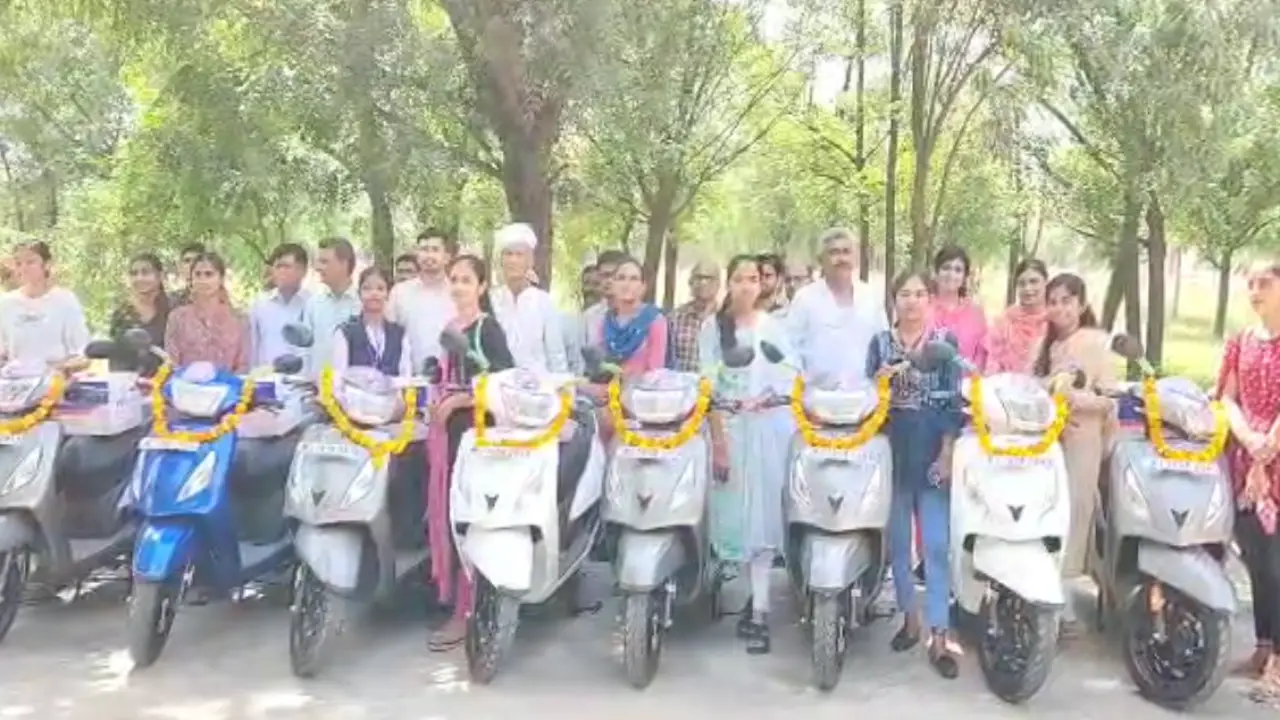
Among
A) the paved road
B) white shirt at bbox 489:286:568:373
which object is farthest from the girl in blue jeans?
white shirt at bbox 489:286:568:373

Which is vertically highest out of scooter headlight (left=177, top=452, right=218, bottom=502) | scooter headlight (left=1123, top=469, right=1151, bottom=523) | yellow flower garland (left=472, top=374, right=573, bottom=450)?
yellow flower garland (left=472, top=374, right=573, bottom=450)

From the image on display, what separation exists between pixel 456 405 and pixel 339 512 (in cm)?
57

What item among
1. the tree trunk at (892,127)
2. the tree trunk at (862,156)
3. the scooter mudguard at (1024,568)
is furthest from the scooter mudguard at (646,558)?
the tree trunk at (862,156)

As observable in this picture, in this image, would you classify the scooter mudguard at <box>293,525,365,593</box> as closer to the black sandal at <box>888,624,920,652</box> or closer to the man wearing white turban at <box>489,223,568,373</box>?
the man wearing white turban at <box>489,223,568,373</box>

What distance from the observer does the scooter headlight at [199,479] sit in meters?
4.47

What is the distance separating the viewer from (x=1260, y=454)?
14.4 ft

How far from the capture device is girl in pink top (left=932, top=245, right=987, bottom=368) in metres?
5.44

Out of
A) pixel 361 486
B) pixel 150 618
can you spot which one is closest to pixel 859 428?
pixel 361 486

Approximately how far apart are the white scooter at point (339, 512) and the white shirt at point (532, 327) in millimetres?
517

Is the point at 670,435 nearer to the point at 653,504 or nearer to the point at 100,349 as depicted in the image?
the point at 653,504

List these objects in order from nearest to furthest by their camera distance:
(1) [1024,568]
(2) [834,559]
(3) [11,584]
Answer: (1) [1024,568], (2) [834,559], (3) [11,584]

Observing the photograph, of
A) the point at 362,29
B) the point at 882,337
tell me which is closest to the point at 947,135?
the point at 362,29

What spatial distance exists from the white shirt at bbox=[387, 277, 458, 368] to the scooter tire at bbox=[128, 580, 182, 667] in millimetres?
1450

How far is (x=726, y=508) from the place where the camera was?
5.09 meters
